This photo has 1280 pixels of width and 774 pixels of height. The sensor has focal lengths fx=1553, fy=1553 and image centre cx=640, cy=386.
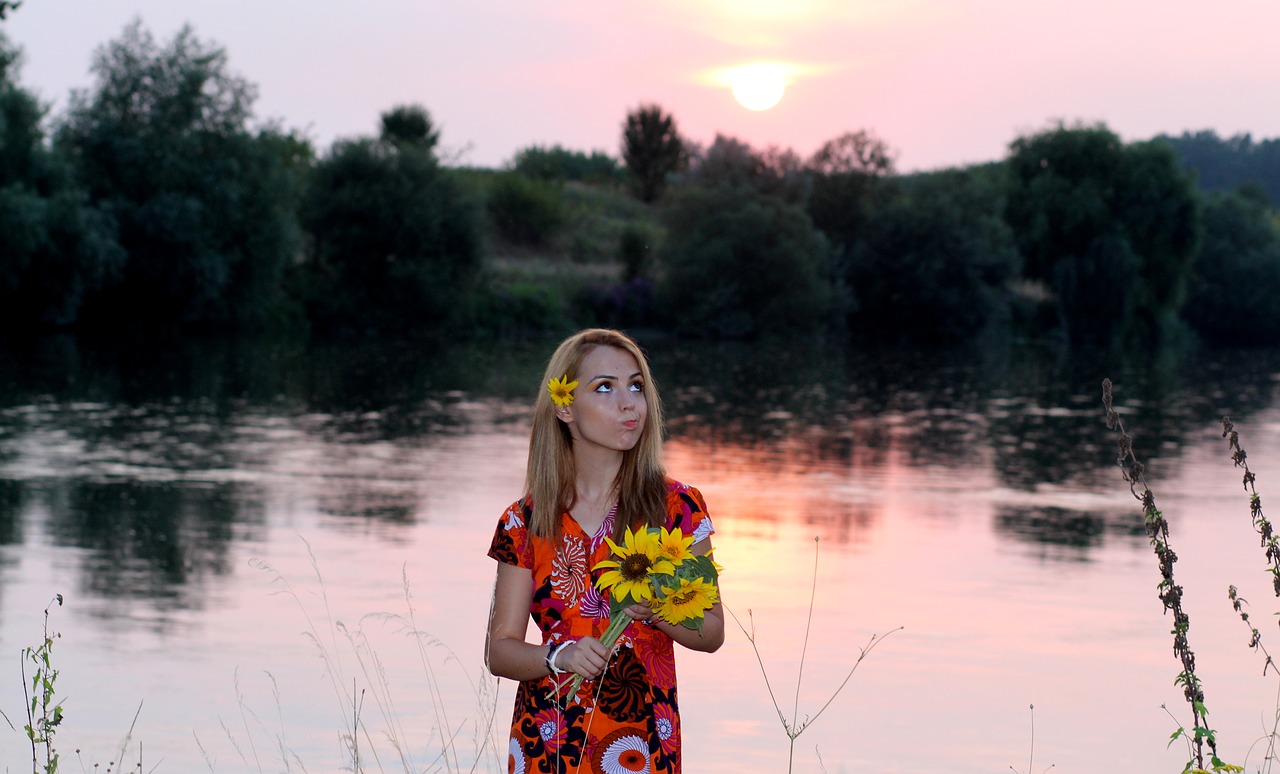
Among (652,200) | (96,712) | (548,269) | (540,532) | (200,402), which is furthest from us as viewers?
(652,200)

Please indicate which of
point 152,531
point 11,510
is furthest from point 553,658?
point 11,510

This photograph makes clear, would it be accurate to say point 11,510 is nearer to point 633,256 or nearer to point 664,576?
point 664,576

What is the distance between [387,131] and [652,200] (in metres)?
24.7

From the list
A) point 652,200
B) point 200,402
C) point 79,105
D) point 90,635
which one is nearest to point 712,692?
point 90,635

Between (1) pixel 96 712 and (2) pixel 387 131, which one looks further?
(2) pixel 387 131

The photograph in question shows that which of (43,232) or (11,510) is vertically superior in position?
(43,232)

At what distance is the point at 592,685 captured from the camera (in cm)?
311

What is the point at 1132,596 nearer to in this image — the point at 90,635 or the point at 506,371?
the point at 90,635

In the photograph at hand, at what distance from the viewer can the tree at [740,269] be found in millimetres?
62844

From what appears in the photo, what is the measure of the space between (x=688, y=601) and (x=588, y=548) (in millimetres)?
555

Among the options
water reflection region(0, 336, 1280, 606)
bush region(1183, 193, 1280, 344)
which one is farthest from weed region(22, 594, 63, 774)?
bush region(1183, 193, 1280, 344)

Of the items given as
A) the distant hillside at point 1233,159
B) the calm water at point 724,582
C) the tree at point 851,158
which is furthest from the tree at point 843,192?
the distant hillside at point 1233,159

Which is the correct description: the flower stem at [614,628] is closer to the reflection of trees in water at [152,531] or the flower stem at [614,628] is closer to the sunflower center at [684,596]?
the sunflower center at [684,596]

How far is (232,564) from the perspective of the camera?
1077cm
